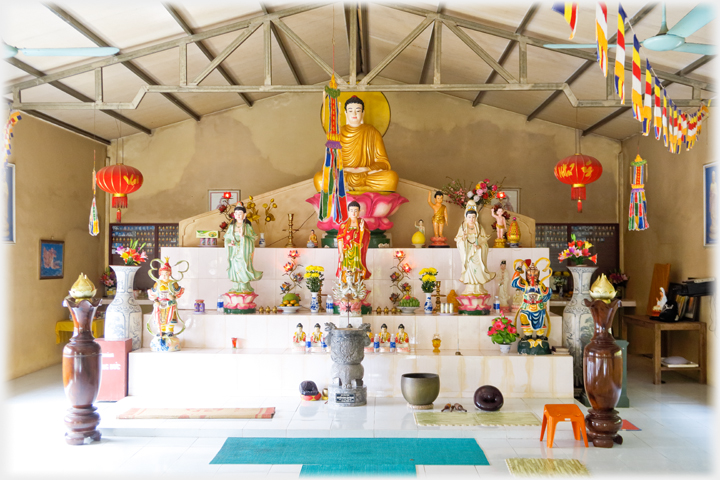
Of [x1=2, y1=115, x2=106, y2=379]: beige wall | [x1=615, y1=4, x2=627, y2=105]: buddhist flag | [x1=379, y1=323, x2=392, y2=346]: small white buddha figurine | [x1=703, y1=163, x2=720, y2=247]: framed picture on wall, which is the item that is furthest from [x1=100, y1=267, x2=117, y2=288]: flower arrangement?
[x1=703, y1=163, x2=720, y2=247]: framed picture on wall

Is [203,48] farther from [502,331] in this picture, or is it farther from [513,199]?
[513,199]

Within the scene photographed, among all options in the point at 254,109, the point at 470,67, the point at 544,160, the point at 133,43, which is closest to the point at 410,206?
the point at 470,67

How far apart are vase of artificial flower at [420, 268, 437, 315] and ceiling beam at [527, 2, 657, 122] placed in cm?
366

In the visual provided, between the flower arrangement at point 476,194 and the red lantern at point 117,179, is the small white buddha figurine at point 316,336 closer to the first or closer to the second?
the flower arrangement at point 476,194

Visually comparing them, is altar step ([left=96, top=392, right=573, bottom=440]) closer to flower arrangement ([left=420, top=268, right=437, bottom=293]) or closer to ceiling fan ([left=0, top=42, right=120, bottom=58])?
flower arrangement ([left=420, top=268, right=437, bottom=293])

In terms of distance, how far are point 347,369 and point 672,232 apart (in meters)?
5.96

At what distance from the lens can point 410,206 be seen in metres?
9.96

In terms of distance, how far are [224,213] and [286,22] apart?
10.3 feet

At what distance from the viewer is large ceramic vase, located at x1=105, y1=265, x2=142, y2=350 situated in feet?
25.4

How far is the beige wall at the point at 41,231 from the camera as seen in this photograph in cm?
865

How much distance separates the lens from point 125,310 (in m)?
7.77

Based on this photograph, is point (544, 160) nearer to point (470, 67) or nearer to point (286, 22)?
point (470, 67)

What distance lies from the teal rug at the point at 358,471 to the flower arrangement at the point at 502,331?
2902 millimetres

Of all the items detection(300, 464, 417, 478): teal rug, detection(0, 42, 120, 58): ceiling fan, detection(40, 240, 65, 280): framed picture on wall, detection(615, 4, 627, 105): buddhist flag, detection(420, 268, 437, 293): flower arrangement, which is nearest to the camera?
detection(615, 4, 627, 105): buddhist flag
